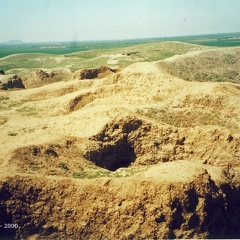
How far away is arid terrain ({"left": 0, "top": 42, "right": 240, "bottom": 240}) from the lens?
14.3m

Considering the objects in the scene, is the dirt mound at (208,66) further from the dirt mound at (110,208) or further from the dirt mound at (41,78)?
the dirt mound at (110,208)

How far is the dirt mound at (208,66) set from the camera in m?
50.1

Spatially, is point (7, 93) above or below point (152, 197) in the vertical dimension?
above

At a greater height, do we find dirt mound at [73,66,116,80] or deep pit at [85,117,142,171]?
dirt mound at [73,66,116,80]

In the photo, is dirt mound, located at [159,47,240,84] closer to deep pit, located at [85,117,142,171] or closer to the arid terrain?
the arid terrain

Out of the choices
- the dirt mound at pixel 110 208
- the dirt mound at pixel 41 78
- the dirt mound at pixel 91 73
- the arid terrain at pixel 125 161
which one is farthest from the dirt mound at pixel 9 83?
the dirt mound at pixel 110 208

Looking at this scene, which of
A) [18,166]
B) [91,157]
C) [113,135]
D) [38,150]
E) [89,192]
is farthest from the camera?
[113,135]

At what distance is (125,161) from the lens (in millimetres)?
21859

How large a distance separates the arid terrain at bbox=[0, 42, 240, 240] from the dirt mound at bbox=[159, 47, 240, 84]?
18.2 m

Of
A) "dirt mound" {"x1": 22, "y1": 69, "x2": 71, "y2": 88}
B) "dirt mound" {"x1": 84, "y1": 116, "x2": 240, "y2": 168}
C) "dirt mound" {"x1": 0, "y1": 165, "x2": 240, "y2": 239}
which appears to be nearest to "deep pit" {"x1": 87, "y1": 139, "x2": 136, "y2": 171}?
"dirt mound" {"x1": 84, "y1": 116, "x2": 240, "y2": 168}

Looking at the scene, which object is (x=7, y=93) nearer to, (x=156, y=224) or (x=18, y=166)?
(x=18, y=166)

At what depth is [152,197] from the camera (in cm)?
1469

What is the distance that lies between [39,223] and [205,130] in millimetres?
13214

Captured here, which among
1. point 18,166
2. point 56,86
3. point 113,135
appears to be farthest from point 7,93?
point 18,166
